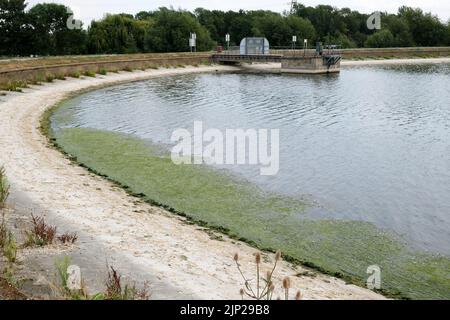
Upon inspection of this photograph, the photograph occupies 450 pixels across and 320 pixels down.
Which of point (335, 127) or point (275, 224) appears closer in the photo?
point (275, 224)

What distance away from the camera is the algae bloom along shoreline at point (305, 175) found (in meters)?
12.7

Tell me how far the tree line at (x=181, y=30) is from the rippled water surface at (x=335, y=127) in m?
35.5

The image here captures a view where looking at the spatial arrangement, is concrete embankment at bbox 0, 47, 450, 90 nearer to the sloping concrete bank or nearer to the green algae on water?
the sloping concrete bank

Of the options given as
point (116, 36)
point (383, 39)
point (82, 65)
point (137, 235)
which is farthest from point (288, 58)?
point (137, 235)

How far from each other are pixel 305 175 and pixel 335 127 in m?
11.3

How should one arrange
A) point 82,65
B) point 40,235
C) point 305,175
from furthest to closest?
point 82,65 < point 305,175 < point 40,235

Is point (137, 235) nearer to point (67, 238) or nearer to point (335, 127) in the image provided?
point (67, 238)

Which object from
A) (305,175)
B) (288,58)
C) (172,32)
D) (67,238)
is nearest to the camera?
(67,238)

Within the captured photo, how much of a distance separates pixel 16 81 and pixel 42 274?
3561 cm

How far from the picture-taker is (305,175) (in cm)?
1955

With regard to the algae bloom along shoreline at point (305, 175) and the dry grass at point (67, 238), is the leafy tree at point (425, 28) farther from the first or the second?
the dry grass at point (67, 238)

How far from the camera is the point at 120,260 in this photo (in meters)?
10.7

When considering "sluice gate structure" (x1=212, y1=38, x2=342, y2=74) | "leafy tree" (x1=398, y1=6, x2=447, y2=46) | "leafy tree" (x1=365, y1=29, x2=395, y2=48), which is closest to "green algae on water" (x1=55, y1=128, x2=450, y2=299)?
"sluice gate structure" (x1=212, y1=38, x2=342, y2=74)

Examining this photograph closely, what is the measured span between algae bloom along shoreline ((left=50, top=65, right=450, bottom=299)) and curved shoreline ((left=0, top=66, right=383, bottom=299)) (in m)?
0.94
